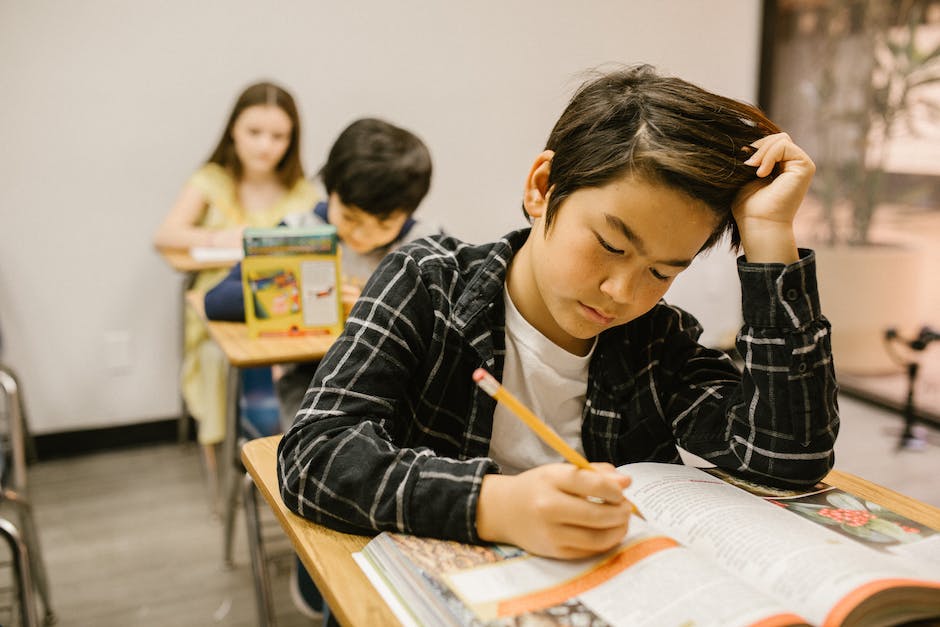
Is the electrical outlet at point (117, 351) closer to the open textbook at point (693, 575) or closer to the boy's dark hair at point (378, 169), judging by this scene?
the boy's dark hair at point (378, 169)

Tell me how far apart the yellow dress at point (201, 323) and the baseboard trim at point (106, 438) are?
224 millimetres

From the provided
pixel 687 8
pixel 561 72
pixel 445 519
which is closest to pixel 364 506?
pixel 445 519

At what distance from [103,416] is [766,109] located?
3236mm

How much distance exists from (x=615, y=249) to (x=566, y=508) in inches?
11.6

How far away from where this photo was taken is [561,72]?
339 cm

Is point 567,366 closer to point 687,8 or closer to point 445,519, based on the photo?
point 445,519

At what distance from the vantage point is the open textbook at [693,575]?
1.94ft

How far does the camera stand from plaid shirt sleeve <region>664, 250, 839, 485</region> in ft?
2.88

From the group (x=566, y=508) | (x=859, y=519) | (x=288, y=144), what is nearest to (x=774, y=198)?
(x=859, y=519)

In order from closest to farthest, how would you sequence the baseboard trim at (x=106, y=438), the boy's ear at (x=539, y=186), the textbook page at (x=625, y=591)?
1. the textbook page at (x=625, y=591)
2. the boy's ear at (x=539, y=186)
3. the baseboard trim at (x=106, y=438)

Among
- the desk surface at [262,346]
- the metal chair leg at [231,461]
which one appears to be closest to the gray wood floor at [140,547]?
the metal chair leg at [231,461]

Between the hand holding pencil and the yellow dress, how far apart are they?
6.63 ft

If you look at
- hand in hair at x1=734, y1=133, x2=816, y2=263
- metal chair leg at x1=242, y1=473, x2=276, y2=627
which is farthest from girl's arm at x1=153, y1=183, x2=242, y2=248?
hand in hair at x1=734, y1=133, x2=816, y2=263

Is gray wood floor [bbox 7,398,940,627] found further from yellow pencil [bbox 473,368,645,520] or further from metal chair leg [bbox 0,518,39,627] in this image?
yellow pencil [bbox 473,368,645,520]
